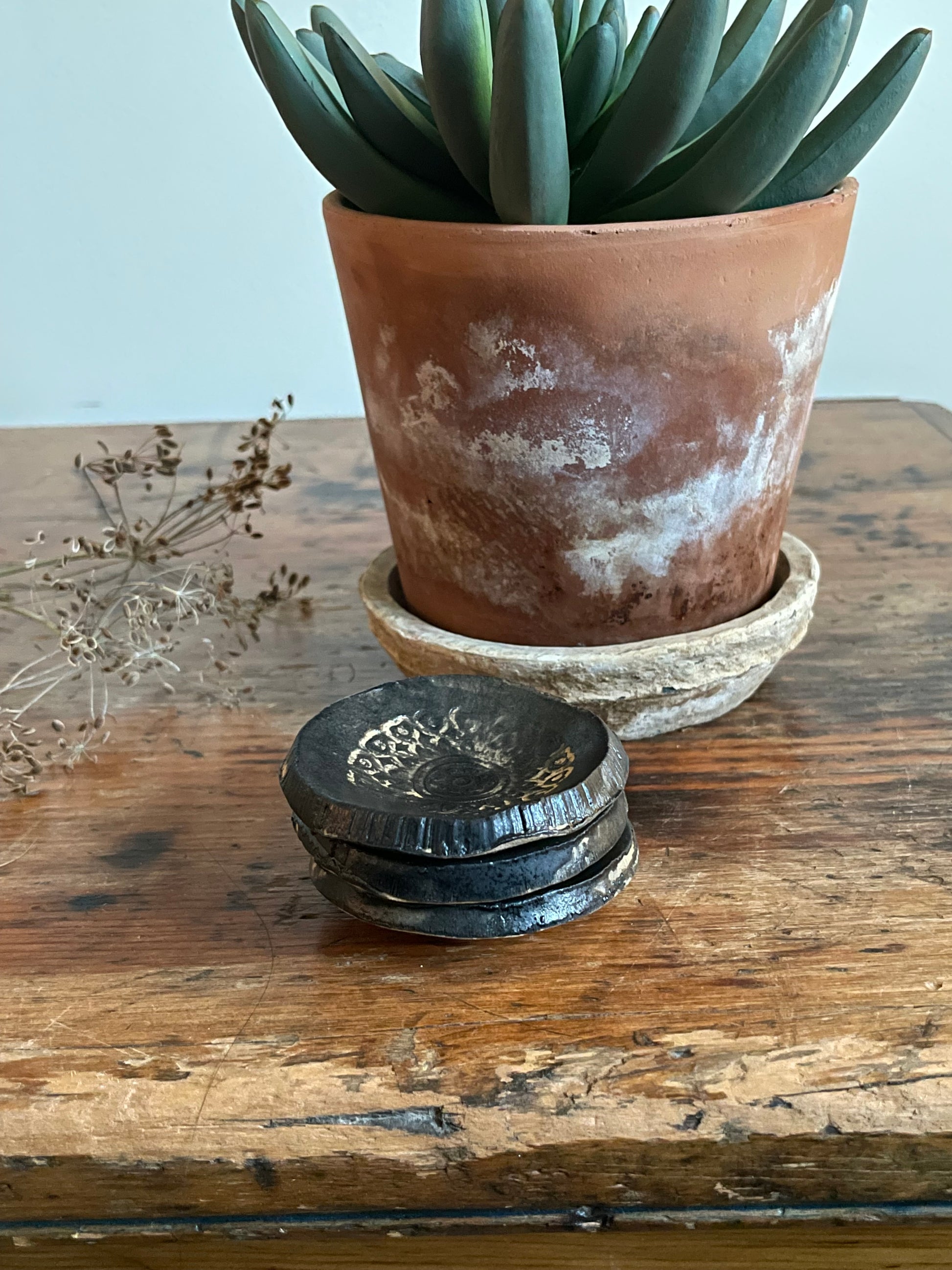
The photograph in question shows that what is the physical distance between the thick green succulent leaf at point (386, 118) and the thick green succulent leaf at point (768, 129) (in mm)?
95

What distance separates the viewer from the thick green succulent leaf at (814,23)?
0.42 m

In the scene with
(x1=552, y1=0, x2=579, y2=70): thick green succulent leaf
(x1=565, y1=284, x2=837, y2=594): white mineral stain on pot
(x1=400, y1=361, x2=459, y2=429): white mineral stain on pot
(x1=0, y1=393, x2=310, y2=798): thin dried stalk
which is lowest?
(x1=0, y1=393, x2=310, y2=798): thin dried stalk

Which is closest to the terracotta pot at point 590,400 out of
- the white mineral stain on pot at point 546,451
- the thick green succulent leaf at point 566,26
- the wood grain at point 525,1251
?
the white mineral stain on pot at point 546,451

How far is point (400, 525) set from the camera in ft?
1.70

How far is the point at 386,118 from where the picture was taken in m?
0.43

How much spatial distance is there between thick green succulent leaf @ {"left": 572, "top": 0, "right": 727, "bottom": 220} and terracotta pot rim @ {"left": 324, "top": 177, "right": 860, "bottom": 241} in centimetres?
2

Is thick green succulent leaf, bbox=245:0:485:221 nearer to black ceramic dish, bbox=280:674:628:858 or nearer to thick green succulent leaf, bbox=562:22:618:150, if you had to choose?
thick green succulent leaf, bbox=562:22:618:150

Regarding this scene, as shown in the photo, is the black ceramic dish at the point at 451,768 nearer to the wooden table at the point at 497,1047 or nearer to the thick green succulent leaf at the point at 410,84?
the wooden table at the point at 497,1047

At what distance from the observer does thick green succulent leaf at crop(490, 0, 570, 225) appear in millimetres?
366

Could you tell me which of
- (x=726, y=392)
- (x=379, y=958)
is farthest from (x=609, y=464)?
(x=379, y=958)

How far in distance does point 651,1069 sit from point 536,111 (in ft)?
1.03

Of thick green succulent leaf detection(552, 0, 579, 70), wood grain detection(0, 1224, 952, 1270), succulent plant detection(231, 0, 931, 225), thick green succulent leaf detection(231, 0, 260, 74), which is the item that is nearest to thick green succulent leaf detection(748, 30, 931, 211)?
succulent plant detection(231, 0, 931, 225)

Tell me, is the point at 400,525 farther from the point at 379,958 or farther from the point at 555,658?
the point at 379,958

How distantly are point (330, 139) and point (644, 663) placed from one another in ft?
0.81
